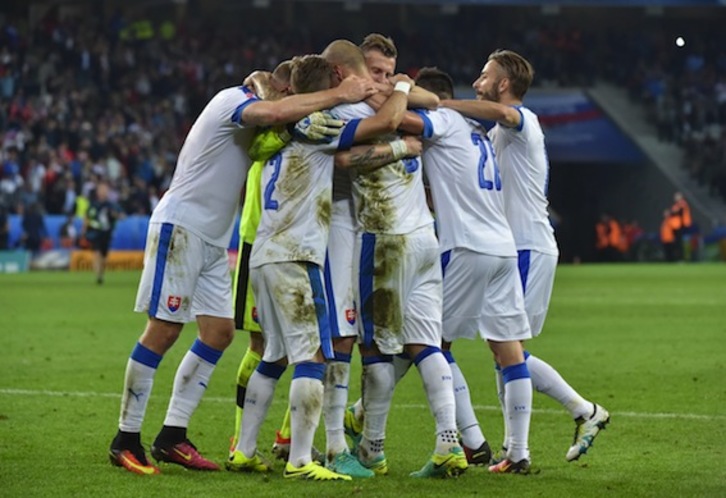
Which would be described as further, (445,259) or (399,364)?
(399,364)

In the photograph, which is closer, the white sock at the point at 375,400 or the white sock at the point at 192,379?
the white sock at the point at 375,400

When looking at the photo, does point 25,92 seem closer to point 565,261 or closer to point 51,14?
point 51,14

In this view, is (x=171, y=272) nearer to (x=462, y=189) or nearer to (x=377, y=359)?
(x=377, y=359)

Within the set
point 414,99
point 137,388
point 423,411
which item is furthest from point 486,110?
point 423,411

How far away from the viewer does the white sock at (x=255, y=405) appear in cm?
836

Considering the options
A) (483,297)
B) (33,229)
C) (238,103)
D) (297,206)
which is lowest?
(33,229)

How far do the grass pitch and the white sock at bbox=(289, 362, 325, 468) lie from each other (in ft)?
0.67

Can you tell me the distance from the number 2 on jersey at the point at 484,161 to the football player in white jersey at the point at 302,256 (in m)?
0.56

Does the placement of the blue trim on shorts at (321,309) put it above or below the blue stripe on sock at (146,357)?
above

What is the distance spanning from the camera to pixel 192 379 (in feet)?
28.9

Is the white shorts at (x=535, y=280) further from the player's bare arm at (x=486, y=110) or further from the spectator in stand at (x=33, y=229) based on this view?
the spectator in stand at (x=33, y=229)

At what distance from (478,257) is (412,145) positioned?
752 millimetres

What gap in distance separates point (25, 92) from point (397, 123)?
3757 cm

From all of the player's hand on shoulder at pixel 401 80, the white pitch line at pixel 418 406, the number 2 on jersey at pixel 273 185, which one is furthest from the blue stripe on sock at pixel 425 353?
the white pitch line at pixel 418 406
